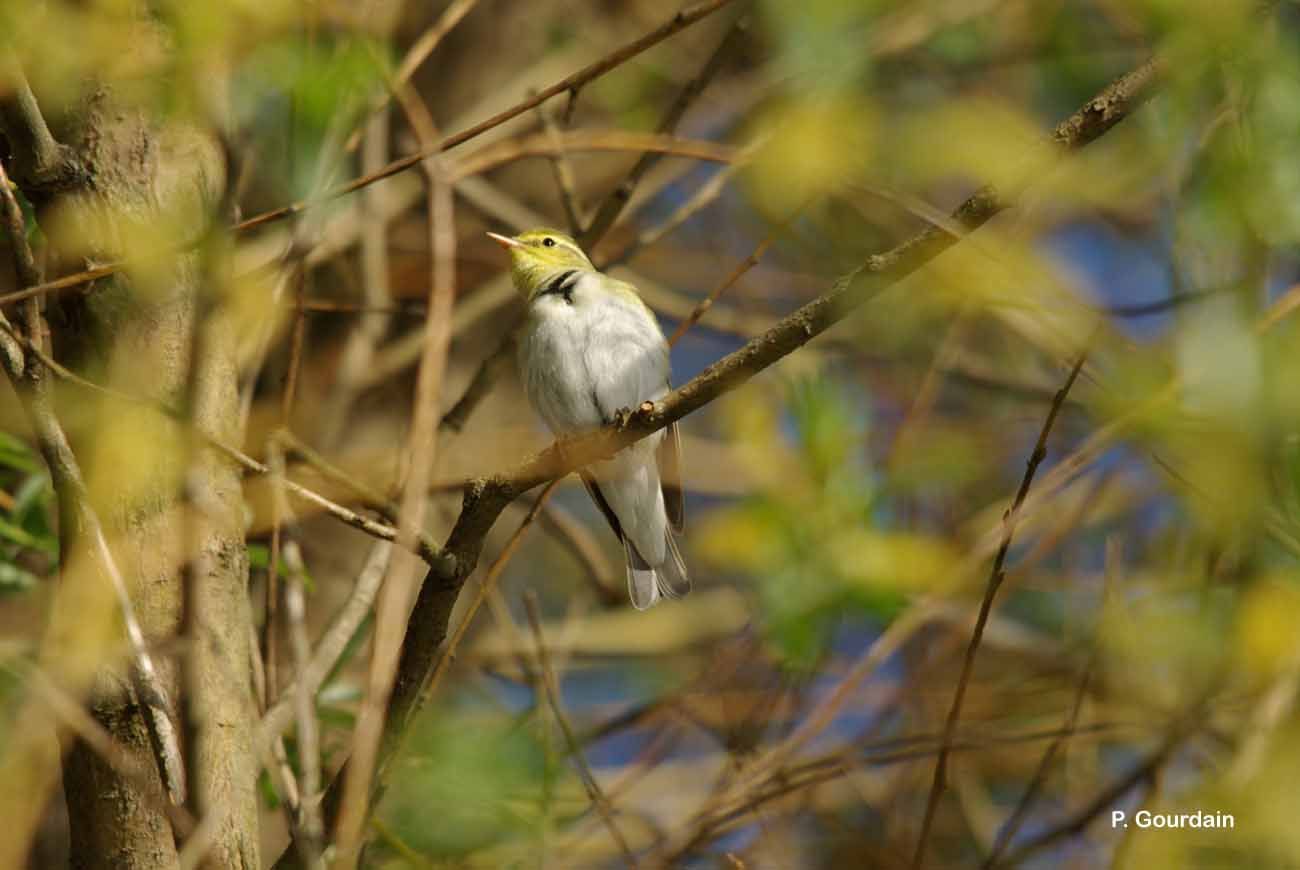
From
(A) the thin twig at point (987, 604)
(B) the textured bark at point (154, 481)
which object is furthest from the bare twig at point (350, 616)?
(A) the thin twig at point (987, 604)

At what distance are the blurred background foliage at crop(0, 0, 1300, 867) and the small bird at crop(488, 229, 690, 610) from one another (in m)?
0.19

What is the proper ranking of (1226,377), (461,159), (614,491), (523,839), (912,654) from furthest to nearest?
1. (912,654)
2. (614,491)
3. (461,159)
4. (523,839)
5. (1226,377)

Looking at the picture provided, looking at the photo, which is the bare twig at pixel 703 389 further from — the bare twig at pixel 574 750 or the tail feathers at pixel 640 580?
the tail feathers at pixel 640 580

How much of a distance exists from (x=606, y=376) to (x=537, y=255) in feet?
1.64

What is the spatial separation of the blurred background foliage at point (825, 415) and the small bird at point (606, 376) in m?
0.19

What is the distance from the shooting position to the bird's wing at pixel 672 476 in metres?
4.01

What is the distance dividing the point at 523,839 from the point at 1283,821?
1.52 meters

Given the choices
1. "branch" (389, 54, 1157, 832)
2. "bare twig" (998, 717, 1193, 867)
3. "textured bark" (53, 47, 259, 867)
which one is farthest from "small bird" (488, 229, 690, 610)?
"bare twig" (998, 717, 1193, 867)

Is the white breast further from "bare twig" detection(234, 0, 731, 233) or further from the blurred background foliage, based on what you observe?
"bare twig" detection(234, 0, 731, 233)

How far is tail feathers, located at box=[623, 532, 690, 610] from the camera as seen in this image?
397cm

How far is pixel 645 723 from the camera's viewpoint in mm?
3838

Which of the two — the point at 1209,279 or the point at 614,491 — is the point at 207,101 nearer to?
the point at 1209,279

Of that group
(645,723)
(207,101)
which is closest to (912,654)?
(645,723)


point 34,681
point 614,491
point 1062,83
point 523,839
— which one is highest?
point 1062,83
